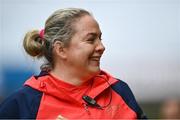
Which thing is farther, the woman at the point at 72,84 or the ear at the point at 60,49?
the ear at the point at 60,49

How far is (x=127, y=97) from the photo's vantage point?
249cm

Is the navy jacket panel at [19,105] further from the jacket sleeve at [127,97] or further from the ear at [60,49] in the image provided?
the jacket sleeve at [127,97]

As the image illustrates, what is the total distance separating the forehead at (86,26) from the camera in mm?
2434

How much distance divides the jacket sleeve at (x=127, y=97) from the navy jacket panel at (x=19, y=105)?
37 cm

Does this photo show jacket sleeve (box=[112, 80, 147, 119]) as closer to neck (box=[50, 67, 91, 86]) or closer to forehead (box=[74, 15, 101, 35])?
neck (box=[50, 67, 91, 86])

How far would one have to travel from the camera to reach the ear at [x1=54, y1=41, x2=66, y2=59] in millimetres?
2480

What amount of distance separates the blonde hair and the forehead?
0.06 feet

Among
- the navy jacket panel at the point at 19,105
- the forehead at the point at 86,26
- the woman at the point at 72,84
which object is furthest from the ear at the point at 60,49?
the navy jacket panel at the point at 19,105

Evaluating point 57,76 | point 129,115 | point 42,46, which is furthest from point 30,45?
point 129,115

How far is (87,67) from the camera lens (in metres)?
2.41

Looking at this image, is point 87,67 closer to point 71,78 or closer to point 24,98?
point 71,78

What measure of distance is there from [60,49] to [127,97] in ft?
1.23

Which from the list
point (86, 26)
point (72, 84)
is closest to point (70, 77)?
point (72, 84)

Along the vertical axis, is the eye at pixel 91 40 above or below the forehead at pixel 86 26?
below
